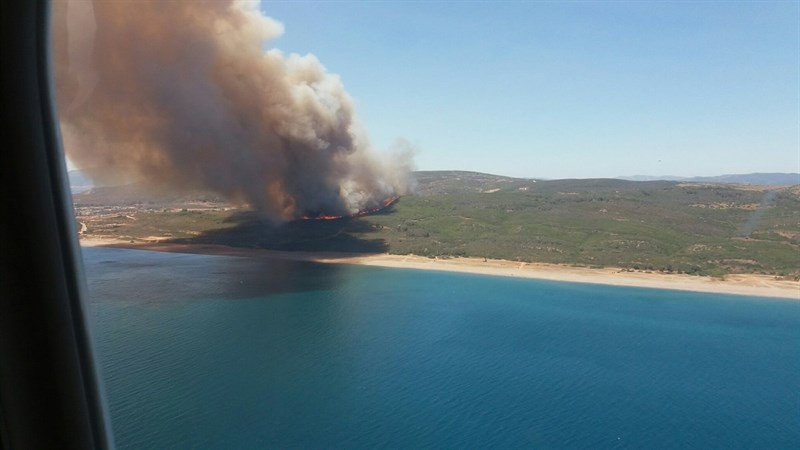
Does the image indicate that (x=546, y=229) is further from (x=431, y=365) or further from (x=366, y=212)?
(x=431, y=365)

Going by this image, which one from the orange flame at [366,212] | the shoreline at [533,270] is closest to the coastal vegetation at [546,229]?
the orange flame at [366,212]

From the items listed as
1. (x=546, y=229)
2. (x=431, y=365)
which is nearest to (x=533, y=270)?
(x=546, y=229)

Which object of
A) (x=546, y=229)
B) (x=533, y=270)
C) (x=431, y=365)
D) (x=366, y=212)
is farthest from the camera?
(x=366, y=212)

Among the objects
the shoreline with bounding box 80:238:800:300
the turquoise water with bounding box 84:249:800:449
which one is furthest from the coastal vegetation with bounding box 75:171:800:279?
the turquoise water with bounding box 84:249:800:449

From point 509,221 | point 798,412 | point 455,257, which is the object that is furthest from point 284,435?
point 509,221

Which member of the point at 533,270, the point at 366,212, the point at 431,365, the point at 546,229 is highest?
the point at 366,212

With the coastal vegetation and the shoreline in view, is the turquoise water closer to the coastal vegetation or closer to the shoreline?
the shoreline
